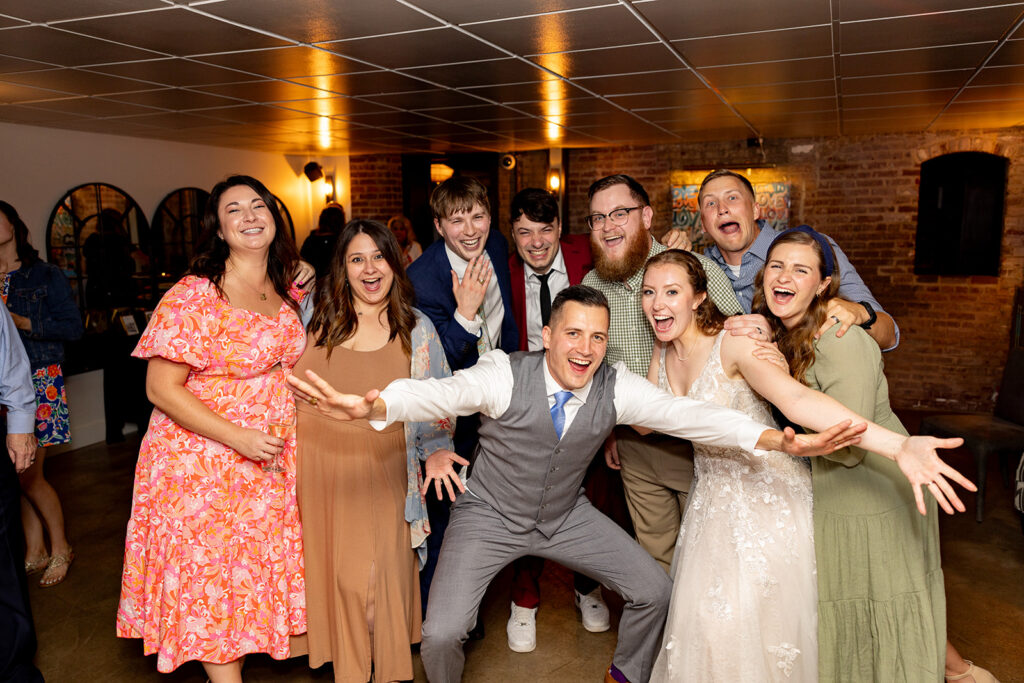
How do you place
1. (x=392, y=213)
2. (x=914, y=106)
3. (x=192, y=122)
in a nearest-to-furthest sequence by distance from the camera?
(x=914, y=106) → (x=192, y=122) → (x=392, y=213)

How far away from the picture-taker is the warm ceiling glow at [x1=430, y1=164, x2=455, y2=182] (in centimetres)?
905

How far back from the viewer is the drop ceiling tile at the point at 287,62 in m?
→ 3.77

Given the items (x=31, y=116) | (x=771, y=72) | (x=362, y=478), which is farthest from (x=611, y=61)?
(x=31, y=116)

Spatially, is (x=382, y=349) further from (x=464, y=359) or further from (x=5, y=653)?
(x=5, y=653)

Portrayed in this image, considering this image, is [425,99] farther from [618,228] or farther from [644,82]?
[618,228]

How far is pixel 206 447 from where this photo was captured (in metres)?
2.53

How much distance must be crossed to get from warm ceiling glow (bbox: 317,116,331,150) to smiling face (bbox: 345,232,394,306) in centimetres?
380

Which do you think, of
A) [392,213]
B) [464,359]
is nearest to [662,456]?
[464,359]

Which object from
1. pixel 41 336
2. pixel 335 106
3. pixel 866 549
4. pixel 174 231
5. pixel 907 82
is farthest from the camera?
pixel 174 231

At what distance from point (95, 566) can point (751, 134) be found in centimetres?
685

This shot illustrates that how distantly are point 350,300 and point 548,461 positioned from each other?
3.24 feet

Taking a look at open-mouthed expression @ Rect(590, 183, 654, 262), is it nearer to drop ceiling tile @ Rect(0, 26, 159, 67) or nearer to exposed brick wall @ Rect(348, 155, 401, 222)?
drop ceiling tile @ Rect(0, 26, 159, 67)

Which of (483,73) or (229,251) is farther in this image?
(483,73)

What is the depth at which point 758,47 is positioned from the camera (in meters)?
3.77
